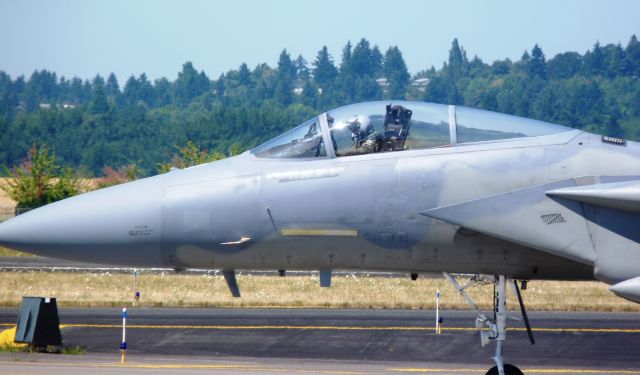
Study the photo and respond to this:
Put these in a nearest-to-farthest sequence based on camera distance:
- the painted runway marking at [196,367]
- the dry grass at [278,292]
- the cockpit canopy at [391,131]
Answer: the cockpit canopy at [391,131] → the painted runway marking at [196,367] → the dry grass at [278,292]

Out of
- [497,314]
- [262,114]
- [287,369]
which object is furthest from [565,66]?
[497,314]

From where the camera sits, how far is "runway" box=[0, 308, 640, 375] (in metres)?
17.4

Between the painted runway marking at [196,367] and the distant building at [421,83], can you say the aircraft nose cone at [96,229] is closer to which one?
the painted runway marking at [196,367]

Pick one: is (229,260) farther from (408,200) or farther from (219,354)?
(219,354)

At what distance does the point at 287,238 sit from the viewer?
1027 centimetres

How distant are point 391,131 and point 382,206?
2.48ft

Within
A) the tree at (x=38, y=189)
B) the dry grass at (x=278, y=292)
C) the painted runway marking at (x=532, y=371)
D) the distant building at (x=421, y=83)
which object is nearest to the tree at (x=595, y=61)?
the distant building at (x=421, y=83)

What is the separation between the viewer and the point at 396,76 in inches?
7328

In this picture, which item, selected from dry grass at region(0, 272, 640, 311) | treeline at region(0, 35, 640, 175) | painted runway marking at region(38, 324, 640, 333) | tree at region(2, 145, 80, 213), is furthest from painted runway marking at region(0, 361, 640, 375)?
treeline at region(0, 35, 640, 175)

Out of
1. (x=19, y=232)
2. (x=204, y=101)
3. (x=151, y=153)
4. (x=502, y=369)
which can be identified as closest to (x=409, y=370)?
(x=502, y=369)

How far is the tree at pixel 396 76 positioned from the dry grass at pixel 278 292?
5253 inches

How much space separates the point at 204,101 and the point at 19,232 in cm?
17127

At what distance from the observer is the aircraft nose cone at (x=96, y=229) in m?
10.1

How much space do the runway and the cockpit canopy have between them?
7235mm
